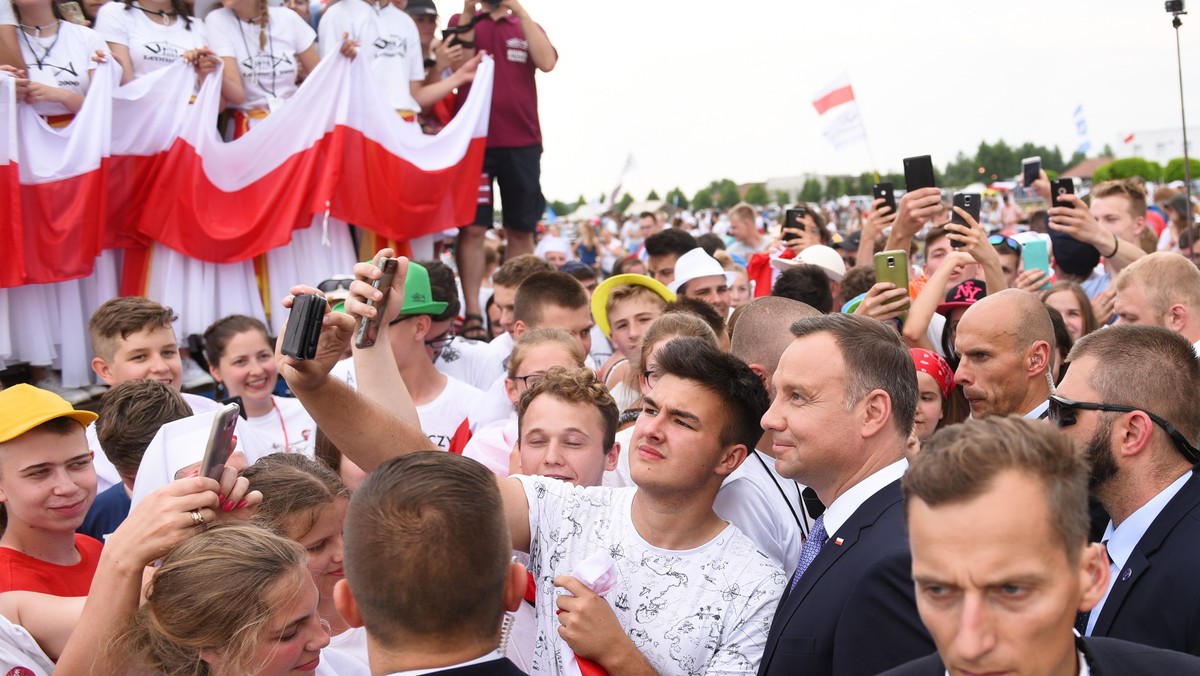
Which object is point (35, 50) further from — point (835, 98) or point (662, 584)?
point (835, 98)

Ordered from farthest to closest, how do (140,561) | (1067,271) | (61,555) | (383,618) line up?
(1067,271)
(61,555)
(140,561)
(383,618)

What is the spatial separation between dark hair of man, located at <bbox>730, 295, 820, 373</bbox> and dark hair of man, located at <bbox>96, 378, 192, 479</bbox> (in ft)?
7.63

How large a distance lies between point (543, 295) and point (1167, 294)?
3260 mm

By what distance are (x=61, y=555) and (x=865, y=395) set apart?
2.73 metres

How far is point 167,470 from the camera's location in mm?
3482

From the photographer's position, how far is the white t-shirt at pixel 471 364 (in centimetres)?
693

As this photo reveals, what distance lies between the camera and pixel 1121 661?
218 centimetres

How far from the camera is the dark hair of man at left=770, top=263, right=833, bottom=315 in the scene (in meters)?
6.46

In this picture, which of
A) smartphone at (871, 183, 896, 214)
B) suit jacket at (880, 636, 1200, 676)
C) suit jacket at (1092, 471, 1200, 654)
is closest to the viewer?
suit jacket at (880, 636, 1200, 676)

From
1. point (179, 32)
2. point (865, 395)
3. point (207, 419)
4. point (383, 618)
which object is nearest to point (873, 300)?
point (865, 395)

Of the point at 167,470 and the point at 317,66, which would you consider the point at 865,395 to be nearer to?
the point at 167,470

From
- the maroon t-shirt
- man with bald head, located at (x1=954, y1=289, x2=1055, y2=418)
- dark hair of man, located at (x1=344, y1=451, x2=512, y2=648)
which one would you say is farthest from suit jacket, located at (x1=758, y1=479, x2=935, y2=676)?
the maroon t-shirt

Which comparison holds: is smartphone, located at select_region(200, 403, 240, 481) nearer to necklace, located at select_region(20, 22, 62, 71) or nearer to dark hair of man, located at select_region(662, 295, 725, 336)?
dark hair of man, located at select_region(662, 295, 725, 336)

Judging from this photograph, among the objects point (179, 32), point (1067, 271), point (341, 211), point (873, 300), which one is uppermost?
point (179, 32)
